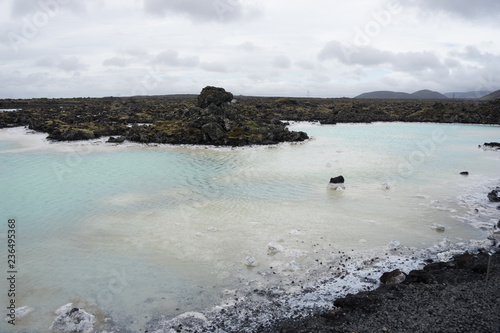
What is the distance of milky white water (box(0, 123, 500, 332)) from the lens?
10984 millimetres

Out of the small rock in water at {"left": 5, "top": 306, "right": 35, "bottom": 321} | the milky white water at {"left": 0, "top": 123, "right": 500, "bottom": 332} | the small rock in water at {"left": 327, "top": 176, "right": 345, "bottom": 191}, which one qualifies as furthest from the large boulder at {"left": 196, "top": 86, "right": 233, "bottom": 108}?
the small rock in water at {"left": 5, "top": 306, "right": 35, "bottom": 321}

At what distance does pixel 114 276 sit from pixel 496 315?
12.1 metres

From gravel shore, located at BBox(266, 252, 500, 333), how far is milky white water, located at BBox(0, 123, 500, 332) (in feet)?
9.09

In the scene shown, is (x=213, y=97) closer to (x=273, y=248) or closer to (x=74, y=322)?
(x=273, y=248)

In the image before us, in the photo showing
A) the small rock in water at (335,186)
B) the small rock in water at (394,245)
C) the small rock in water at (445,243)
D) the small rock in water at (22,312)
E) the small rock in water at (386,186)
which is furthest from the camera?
the small rock in water at (386,186)

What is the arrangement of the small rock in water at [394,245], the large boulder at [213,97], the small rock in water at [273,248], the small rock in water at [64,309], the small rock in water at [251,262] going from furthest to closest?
1. the large boulder at [213,97]
2. the small rock in water at [394,245]
3. the small rock in water at [273,248]
4. the small rock in water at [251,262]
5. the small rock in water at [64,309]

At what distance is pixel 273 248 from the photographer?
13.3m

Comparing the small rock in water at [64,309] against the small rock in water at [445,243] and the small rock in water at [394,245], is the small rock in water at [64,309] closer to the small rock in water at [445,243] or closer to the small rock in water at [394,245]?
the small rock in water at [394,245]

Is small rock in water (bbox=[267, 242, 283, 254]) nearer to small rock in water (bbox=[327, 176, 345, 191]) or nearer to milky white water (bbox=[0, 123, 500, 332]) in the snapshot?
milky white water (bbox=[0, 123, 500, 332])

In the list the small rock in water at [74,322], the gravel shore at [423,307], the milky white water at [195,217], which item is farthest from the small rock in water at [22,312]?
the gravel shore at [423,307]

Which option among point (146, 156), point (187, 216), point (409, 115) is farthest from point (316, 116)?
point (187, 216)

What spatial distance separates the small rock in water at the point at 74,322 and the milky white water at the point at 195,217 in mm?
424

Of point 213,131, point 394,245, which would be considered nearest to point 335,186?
point 394,245

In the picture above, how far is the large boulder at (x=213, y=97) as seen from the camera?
48969 millimetres
